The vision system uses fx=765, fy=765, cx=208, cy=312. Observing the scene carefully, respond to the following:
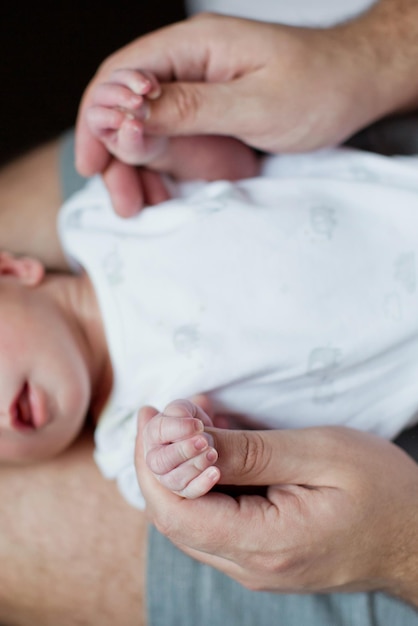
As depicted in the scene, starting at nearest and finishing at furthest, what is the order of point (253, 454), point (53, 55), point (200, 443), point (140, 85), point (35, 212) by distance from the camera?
1. point (200, 443)
2. point (253, 454)
3. point (140, 85)
4. point (35, 212)
5. point (53, 55)

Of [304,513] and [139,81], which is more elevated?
[139,81]

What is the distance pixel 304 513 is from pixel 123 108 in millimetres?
544

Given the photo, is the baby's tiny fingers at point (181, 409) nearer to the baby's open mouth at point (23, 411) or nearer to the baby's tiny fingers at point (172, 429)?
the baby's tiny fingers at point (172, 429)

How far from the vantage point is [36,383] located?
3.50ft

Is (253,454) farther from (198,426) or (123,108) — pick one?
(123,108)

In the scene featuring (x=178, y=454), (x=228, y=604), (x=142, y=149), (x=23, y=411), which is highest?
(x=142, y=149)

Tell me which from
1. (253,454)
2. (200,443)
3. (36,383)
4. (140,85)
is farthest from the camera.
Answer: (36,383)

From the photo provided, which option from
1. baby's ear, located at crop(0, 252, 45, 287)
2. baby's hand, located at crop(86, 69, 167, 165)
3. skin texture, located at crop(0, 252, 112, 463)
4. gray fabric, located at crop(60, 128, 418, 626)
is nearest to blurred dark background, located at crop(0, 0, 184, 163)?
baby's ear, located at crop(0, 252, 45, 287)

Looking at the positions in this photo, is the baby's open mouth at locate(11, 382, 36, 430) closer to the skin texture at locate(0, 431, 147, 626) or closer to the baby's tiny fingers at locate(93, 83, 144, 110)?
the skin texture at locate(0, 431, 147, 626)

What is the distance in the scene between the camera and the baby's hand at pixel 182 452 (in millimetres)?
726

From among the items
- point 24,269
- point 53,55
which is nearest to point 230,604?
point 24,269

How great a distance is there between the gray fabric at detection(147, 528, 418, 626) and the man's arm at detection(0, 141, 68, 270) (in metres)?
0.55

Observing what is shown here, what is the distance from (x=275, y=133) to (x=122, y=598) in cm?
70

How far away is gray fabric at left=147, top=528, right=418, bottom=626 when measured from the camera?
3.34ft
